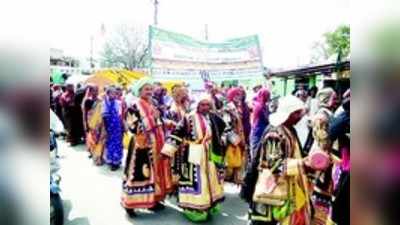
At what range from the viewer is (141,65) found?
7723 millimetres

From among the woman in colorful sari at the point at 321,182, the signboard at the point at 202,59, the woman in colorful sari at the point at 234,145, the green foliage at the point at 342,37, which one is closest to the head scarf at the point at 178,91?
the signboard at the point at 202,59

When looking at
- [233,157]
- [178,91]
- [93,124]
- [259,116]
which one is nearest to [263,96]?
[259,116]

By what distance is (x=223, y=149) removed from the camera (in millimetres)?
4180

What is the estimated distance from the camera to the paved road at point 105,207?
345cm

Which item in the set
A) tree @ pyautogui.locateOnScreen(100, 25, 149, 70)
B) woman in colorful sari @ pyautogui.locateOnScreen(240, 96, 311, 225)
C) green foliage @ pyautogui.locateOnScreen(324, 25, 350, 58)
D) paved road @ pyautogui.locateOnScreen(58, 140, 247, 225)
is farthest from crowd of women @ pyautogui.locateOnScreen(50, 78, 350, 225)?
tree @ pyautogui.locateOnScreen(100, 25, 149, 70)

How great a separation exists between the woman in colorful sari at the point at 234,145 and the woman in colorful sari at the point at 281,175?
5.58 feet

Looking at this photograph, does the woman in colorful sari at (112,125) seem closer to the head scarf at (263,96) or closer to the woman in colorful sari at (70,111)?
the woman in colorful sari at (70,111)

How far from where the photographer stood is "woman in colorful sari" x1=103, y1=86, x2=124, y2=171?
5.34 m

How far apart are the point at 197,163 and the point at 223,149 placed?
0.70 metres

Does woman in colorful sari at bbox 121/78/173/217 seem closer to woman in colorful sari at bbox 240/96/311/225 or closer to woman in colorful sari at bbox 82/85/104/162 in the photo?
woman in colorful sari at bbox 240/96/311/225

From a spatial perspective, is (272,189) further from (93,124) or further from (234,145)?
(93,124)

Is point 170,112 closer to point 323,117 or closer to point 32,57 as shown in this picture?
point 323,117

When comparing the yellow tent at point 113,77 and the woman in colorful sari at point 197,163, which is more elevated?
the yellow tent at point 113,77

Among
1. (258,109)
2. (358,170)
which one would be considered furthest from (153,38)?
(358,170)
